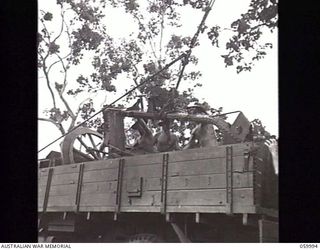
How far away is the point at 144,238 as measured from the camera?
2.14 m

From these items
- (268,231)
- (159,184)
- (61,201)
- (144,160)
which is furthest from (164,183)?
(61,201)

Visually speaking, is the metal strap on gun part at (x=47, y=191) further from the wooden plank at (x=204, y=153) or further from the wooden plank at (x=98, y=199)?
the wooden plank at (x=204, y=153)

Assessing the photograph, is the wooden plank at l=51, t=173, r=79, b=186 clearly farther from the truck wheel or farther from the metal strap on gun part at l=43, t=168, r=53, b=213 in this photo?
the truck wheel

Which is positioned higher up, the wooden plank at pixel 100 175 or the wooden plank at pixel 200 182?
the wooden plank at pixel 100 175

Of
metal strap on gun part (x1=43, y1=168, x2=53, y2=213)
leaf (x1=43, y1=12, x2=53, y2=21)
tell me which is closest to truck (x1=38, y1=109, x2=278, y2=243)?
metal strap on gun part (x1=43, y1=168, x2=53, y2=213)

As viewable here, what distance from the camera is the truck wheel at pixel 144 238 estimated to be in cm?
212

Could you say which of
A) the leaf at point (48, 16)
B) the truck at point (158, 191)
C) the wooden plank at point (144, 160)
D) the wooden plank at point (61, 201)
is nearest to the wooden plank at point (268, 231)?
the truck at point (158, 191)

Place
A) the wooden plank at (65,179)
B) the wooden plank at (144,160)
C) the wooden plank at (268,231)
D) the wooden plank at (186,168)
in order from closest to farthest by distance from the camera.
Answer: the wooden plank at (268,231), the wooden plank at (186,168), the wooden plank at (144,160), the wooden plank at (65,179)

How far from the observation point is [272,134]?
198cm

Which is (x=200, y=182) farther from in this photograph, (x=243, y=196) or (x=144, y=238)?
(x=144, y=238)
